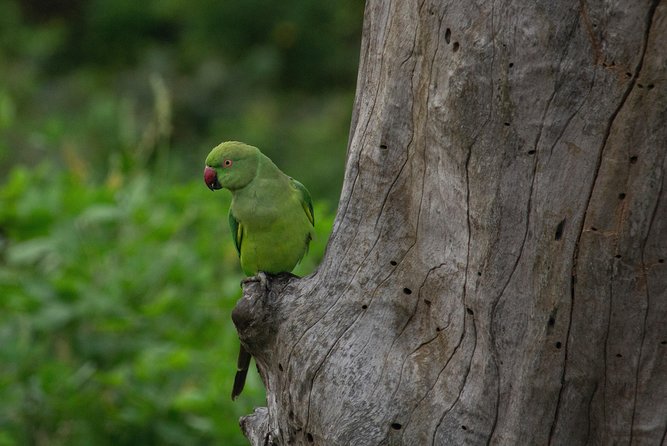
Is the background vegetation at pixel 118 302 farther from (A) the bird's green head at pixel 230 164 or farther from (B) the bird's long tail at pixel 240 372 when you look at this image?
(A) the bird's green head at pixel 230 164

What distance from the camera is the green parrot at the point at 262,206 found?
360 cm

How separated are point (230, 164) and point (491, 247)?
1174 millimetres

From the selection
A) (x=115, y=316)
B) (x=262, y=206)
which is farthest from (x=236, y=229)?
(x=115, y=316)

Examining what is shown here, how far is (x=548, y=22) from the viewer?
2.64 metres

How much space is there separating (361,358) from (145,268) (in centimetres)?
301

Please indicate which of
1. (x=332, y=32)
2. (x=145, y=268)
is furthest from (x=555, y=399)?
(x=332, y=32)

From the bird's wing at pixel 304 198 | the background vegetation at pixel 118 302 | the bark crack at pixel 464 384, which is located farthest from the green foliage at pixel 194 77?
the bark crack at pixel 464 384

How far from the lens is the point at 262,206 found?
12.0ft

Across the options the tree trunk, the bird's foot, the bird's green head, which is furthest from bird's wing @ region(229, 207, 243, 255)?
the tree trunk

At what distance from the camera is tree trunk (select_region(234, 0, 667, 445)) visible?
8.70ft

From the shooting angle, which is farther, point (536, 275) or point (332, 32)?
point (332, 32)

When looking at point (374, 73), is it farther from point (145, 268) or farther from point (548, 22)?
point (145, 268)

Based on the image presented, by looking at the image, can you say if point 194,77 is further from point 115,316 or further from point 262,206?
point 262,206

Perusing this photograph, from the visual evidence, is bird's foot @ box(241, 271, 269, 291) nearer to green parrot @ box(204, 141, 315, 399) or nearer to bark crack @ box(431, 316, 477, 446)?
green parrot @ box(204, 141, 315, 399)
